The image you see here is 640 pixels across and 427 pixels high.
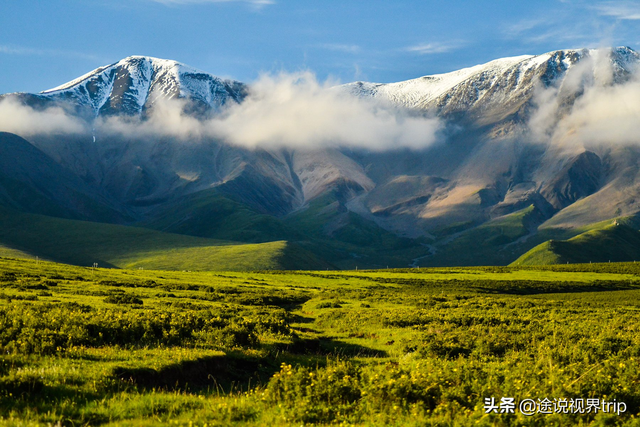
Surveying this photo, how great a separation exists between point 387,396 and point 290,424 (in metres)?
3.92

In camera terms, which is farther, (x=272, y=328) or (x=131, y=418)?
(x=272, y=328)

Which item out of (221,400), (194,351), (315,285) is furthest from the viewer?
(315,285)

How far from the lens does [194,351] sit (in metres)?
24.8

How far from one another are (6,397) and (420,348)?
23.4m

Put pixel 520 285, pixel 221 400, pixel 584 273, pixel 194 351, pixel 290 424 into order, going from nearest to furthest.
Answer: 1. pixel 290 424
2. pixel 221 400
3. pixel 194 351
4. pixel 520 285
5. pixel 584 273

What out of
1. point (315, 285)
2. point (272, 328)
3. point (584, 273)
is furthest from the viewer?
point (584, 273)

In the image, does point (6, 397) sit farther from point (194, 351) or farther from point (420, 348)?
point (420, 348)

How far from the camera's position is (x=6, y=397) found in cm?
1579

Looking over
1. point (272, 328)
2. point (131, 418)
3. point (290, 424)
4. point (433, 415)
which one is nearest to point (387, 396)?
point (433, 415)

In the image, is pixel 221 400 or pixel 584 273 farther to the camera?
pixel 584 273

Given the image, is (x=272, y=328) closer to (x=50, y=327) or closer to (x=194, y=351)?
(x=194, y=351)

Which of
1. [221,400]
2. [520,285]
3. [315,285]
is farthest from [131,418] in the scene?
[520,285]

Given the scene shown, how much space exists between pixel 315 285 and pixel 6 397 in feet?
327

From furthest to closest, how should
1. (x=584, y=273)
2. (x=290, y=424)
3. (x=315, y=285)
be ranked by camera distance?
(x=584, y=273) < (x=315, y=285) < (x=290, y=424)
